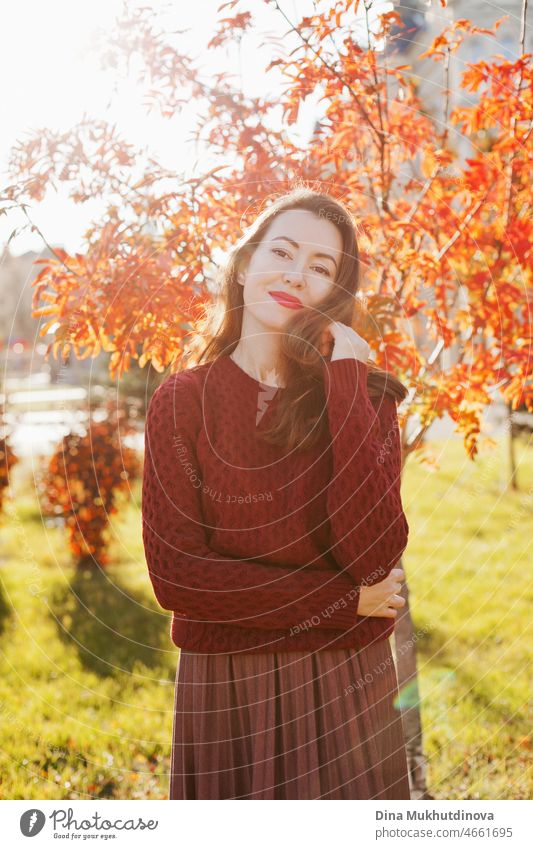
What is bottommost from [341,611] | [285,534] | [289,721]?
[289,721]

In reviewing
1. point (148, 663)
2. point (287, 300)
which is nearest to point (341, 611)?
point (287, 300)

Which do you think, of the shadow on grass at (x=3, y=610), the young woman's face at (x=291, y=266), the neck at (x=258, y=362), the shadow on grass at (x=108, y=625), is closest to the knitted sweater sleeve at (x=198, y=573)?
the neck at (x=258, y=362)

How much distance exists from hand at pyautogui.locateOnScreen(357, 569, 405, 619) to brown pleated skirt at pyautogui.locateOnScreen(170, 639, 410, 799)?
12 centimetres

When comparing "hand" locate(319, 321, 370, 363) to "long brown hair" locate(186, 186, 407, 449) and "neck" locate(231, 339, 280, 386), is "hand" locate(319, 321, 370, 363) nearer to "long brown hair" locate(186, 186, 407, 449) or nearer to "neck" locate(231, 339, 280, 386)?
"long brown hair" locate(186, 186, 407, 449)

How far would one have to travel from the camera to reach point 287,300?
205 cm

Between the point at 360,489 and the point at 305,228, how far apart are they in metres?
0.72

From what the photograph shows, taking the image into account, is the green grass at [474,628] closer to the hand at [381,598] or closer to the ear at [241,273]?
the hand at [381,598]

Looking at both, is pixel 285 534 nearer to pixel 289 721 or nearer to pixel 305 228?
pixel 289 721

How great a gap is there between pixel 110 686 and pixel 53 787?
110 cm

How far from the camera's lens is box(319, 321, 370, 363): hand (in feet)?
6.51

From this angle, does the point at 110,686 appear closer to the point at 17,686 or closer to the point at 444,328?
the point at 17,686

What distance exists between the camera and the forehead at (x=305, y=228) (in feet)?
6.79
